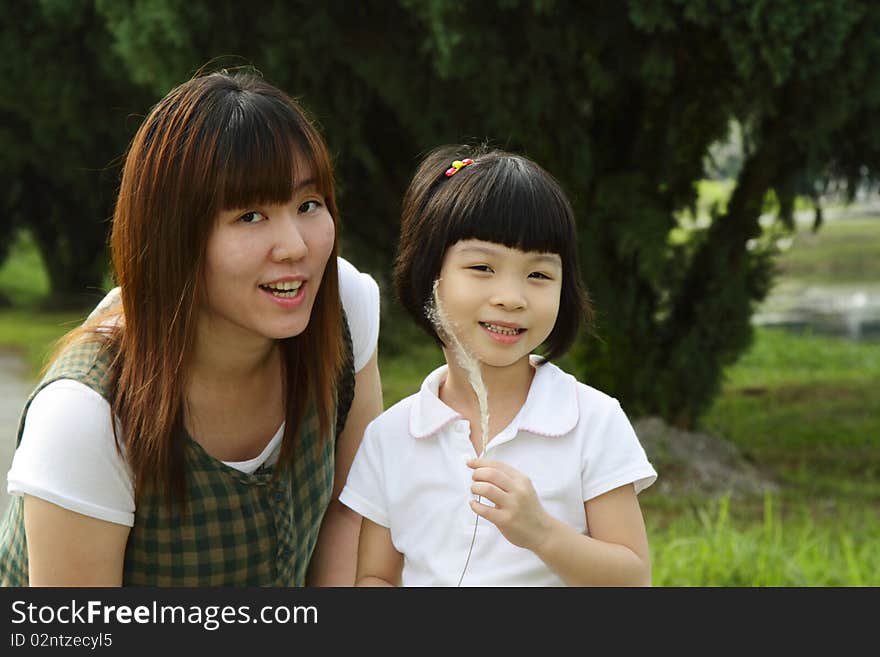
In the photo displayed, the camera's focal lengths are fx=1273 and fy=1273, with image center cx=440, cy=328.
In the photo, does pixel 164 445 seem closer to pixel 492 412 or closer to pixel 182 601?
pixel 182 601

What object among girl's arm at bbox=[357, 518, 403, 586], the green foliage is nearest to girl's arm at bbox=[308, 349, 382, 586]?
girl's arm at bbox=[357, 518, 403, 586]

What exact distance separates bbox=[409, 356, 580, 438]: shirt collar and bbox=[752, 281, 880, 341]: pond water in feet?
38.4

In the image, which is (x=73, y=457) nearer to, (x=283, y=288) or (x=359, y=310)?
(x=283, y=288)

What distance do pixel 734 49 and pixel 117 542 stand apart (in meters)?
4.20

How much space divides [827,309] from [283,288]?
56.3 ft

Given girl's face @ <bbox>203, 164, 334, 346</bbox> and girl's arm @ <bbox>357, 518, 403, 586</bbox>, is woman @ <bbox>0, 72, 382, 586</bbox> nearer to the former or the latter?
girl's face @ <bbox>203, 164, 334, 346</bbox>

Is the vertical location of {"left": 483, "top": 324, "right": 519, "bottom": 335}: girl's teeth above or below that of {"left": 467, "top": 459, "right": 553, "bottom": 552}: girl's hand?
above

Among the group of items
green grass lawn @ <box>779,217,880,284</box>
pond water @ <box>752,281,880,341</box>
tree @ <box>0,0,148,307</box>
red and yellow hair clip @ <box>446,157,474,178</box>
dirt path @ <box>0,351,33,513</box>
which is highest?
red and yellow hair clip @ <box>446,157,474,178</box>

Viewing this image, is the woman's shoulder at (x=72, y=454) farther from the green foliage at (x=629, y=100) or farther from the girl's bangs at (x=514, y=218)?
the green foliage at (x=629, y=100)

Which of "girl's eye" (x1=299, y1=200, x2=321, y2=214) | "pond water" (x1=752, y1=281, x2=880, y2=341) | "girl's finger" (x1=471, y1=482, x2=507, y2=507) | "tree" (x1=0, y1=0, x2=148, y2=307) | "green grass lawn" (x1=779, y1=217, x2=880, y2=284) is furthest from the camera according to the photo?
"green grass lawn" (x1=779, y1=217, x2=880, y2=284)

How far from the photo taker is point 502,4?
5789 millimetres

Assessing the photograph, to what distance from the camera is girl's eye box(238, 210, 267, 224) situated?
2.22 m

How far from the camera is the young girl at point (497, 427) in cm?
210

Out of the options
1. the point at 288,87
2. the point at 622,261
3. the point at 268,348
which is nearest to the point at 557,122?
the point at 622,261
